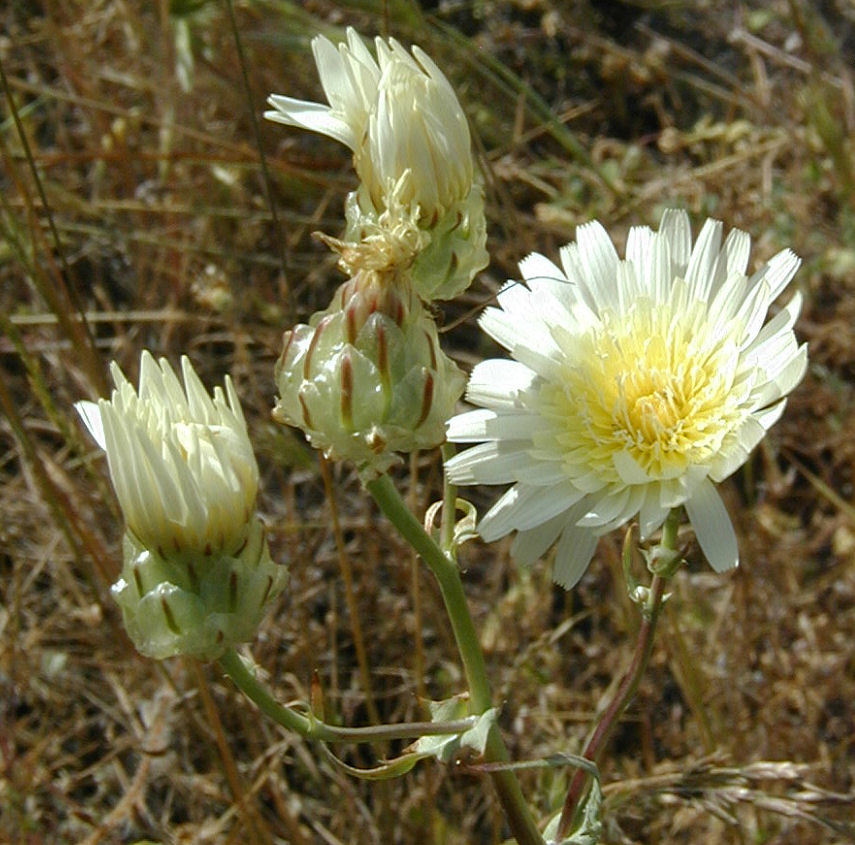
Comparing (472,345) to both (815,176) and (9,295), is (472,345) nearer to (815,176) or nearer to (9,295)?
(815,176)

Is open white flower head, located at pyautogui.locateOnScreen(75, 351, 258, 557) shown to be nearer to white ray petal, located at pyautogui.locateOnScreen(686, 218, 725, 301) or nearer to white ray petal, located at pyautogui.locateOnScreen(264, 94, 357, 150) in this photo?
white ray petal, located at pyautogui.locateOnScreen(264, 94, 357, 150)

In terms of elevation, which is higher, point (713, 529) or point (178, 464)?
point (178, 464)

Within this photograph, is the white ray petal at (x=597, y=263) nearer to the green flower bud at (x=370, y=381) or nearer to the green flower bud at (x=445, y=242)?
the green flower bud at (x=445, y=242)

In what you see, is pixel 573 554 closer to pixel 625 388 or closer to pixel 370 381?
pixel 625 388

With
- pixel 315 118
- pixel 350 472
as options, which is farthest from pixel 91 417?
pixel 350 472

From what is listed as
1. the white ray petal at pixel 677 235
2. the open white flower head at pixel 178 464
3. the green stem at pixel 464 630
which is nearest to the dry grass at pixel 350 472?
the green stem at pixel 464 630

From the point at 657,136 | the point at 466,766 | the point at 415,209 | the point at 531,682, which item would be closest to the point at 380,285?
A: the point at 415,209

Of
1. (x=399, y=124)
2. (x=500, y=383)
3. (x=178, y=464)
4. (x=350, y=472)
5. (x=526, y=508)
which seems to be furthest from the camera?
(x=350, y=472)
